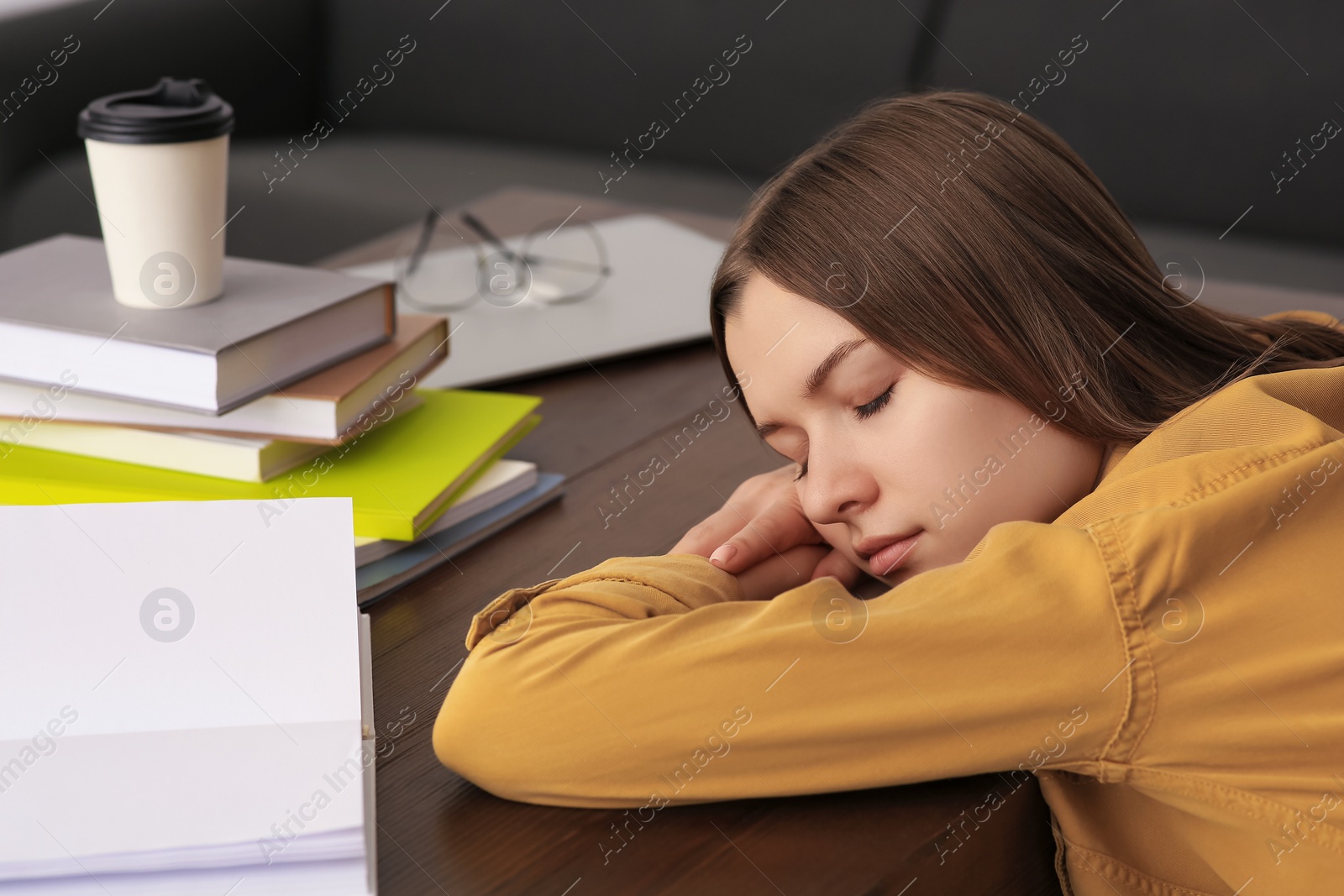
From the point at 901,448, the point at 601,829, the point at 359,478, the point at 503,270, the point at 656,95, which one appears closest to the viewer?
the point at 601,829

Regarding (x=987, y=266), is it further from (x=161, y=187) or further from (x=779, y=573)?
(x=161, y=187)

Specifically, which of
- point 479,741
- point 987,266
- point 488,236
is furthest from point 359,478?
point 488,236

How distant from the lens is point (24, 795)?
548mm

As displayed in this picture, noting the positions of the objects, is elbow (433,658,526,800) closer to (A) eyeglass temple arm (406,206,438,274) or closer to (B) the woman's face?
→ (B) the woman's face

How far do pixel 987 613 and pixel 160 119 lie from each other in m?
0.65

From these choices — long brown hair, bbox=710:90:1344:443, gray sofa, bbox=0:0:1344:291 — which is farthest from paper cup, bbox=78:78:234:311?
gray sofa, bbox=0:0:1344:291

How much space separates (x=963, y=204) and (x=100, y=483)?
25.4 inches

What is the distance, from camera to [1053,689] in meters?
0.61

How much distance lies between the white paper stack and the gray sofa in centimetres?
194

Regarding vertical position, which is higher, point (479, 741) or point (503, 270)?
point (479, 741)

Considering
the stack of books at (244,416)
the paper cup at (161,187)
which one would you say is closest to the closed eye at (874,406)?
the stack of books at (244,416)

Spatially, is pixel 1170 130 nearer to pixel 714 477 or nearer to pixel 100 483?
pixel 714 477

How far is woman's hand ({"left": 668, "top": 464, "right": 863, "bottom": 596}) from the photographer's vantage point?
0.86 metres

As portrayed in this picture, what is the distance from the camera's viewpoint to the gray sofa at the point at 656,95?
227 centimetres
